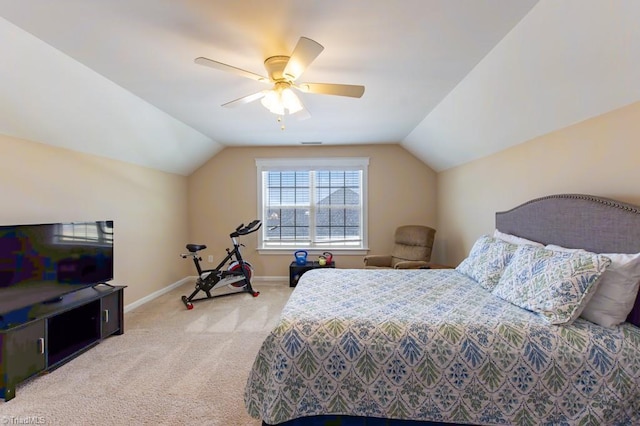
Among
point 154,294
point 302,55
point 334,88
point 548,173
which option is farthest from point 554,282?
point 154,294

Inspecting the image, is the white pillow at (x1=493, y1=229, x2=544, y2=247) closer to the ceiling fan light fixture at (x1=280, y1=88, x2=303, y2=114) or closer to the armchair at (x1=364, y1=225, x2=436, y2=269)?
the armchair at (x1=364, y1=225, x2=436, y2=269)

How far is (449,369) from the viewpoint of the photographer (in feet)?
4.84

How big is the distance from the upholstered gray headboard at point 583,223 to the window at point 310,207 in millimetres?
2888

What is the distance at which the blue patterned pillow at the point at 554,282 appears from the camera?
61.4 inches

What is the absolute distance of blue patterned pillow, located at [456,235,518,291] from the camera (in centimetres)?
230

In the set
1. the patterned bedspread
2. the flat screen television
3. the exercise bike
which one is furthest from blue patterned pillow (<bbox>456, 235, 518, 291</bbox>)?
the flat screen television

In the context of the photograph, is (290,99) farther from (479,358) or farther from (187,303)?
(187,303)

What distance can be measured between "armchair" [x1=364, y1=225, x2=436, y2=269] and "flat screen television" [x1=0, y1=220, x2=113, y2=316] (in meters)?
3.34

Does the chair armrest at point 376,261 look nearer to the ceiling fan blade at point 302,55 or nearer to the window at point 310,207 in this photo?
the window at point 310,207

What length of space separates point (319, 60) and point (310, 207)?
331cm

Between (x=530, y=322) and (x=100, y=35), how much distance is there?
3139mm

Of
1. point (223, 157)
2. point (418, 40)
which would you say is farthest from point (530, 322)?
point (223, 157)

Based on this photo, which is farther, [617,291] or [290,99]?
[290,99]

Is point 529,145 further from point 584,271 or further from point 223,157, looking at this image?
point 223,157
